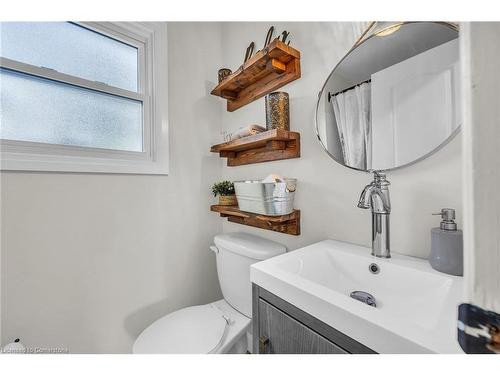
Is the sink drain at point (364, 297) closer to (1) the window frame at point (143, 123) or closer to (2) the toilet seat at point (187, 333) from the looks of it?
(2) the toilet seat at point (187, 333)

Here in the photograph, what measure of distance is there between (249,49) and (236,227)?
1075mm

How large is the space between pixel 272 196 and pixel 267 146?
287mm

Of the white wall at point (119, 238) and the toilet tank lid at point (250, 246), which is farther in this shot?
the toilet tank lid at point (250, 246)

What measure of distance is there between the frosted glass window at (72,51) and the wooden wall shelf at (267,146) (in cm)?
66

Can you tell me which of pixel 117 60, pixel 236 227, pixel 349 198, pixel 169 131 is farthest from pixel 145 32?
pixel 349 198

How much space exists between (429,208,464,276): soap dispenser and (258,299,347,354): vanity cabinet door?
0.38m

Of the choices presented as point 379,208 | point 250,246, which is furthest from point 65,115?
point 379,208

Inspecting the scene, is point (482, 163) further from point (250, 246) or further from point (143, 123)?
point (143, 123)

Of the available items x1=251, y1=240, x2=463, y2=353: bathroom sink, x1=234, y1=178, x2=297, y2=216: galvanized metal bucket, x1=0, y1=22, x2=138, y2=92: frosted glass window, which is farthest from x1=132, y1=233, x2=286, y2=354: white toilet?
x1=0, y1=22, x2=138, y2=92: frosted glass window

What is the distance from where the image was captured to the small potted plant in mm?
1278

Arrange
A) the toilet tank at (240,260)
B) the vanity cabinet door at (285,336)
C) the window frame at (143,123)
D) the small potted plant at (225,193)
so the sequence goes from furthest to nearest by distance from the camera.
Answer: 1. the small potted plant at (225,193)
2. the toilet tank at (240,260)
3. the window frame at (143,123)
4. the vanity cabinet door at (285,336)

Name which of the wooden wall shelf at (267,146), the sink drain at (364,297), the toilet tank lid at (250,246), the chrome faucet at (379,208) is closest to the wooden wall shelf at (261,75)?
the wooden wall shelf at (267,146)

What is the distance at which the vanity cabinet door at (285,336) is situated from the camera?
44 centimetres
